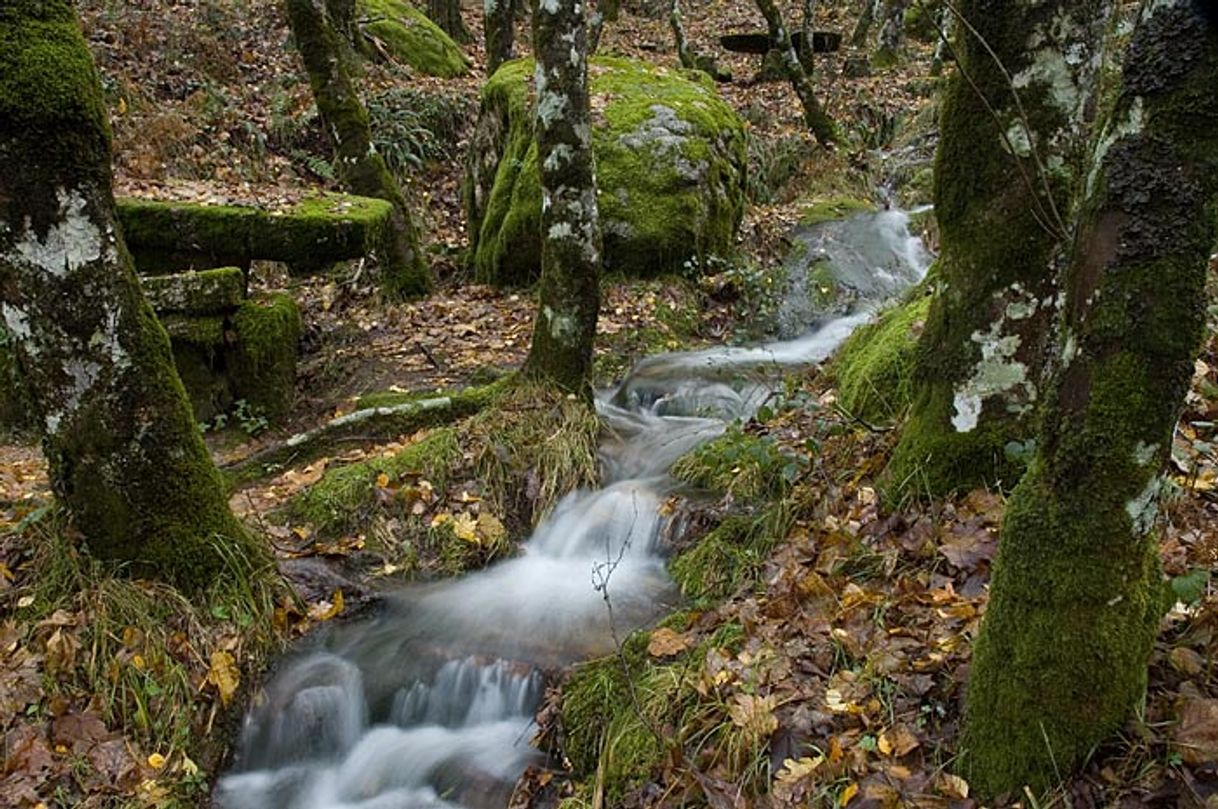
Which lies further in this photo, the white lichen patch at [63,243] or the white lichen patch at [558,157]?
the white lichen patch at [558,157]

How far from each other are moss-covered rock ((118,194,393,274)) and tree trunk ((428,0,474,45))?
1328 cm

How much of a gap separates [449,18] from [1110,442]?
2010 centimetres

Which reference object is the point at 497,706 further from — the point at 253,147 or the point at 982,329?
the point at 253,147

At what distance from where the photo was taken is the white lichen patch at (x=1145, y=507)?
2.08 meters

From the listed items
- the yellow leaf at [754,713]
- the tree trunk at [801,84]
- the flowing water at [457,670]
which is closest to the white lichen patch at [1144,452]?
the yellow leaf at [754,713]

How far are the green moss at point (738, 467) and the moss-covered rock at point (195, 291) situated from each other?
3874 mm

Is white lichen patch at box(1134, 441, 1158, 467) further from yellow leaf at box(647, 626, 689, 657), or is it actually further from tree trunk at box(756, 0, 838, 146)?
tree trunk at box(756, 0, 838, 146)

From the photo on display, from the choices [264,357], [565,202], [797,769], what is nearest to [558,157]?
[565,202]

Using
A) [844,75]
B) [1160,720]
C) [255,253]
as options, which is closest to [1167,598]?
[1160,720]

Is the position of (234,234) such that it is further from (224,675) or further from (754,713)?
(754,713)

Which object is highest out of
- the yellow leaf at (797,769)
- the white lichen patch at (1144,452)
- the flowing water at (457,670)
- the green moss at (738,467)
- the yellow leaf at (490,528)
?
the white lichen patch at (1144,452)

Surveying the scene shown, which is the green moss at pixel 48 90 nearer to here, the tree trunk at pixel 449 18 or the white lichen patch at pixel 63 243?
the white lichen patch at pixel 63 243

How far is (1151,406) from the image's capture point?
2010 mm

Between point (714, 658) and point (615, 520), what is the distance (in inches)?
85.2
